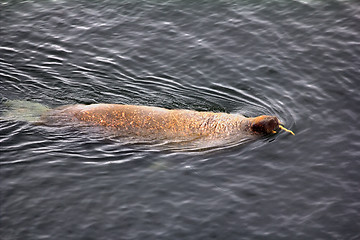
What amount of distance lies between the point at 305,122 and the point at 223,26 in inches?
210

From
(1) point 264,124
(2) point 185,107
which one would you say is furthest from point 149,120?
(1) point 264,124

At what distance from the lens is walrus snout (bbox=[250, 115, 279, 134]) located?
39.3ft

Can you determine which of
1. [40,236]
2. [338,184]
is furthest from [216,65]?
[40,236]

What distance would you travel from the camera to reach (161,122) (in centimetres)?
1204

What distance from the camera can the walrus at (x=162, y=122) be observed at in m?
11.9

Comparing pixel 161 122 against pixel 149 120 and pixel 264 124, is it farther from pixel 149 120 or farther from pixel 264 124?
pixel 264 124

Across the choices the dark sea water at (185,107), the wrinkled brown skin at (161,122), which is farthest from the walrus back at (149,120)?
the dark sea water at (185,107)

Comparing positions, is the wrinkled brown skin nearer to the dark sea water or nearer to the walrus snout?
the walrus snout

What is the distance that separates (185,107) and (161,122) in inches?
51.4

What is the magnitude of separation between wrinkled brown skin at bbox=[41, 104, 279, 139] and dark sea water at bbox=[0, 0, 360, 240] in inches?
14.7

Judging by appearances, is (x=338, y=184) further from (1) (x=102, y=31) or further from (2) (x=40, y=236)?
(1) (x=102, y=31)

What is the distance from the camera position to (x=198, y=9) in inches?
687

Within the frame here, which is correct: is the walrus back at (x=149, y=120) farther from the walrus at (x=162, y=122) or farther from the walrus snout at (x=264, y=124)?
the walrus snout at (x=264, y=124)

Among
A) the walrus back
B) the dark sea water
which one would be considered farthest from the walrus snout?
the walrus back
